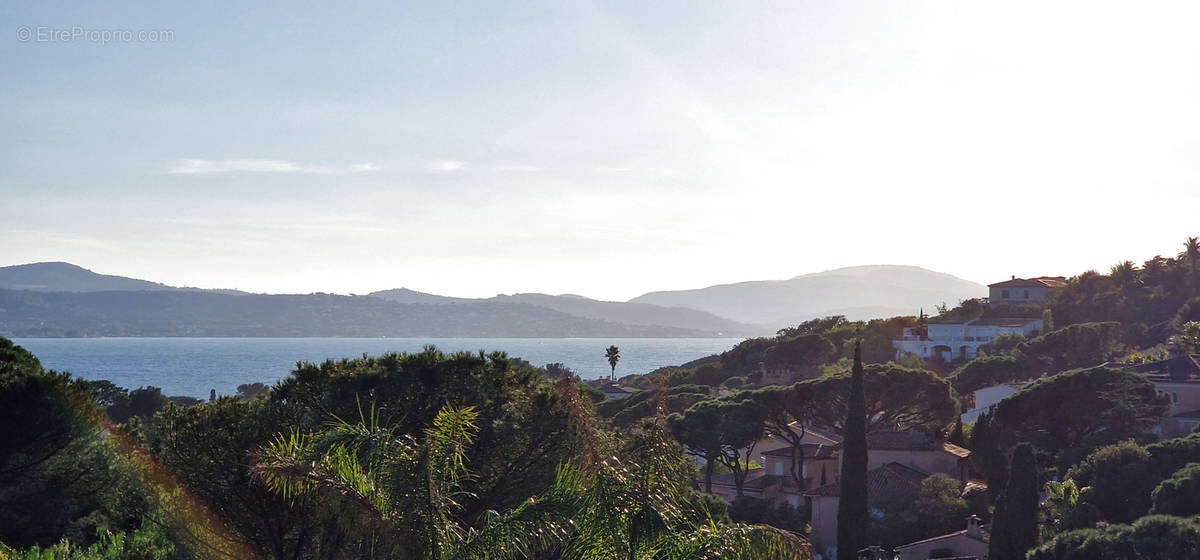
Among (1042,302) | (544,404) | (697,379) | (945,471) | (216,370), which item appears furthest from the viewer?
(216,370)

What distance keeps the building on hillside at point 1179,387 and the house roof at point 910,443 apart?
23.5 feet

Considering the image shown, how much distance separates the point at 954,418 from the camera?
143ft

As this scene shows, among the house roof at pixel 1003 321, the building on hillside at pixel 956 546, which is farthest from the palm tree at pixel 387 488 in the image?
the house roof at pixel 1003 321

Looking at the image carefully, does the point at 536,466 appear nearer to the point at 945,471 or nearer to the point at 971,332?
the point at 945,471

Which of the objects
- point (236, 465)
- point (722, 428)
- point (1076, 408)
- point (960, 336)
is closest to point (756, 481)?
point (722, 428)

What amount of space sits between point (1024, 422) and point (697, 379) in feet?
125

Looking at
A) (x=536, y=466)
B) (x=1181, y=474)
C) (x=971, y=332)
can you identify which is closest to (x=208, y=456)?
(x=536, y=466)

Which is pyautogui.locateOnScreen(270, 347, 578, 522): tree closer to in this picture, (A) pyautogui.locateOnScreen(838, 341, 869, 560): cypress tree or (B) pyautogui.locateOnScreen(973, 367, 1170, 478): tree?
(A) pyautogui.locateOnScreen(838, 341, 869, 560): cypress tree

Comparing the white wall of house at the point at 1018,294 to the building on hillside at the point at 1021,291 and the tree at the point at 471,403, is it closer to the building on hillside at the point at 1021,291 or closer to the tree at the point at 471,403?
the building on hillside at the point at 1021,291

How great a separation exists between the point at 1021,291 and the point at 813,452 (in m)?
56.4

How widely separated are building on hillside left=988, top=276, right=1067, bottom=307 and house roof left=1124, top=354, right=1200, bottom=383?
41.7m

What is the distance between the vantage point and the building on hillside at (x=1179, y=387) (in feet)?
122

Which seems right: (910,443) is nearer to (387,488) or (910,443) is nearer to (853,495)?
(853,495)

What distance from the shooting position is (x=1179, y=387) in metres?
42.1
